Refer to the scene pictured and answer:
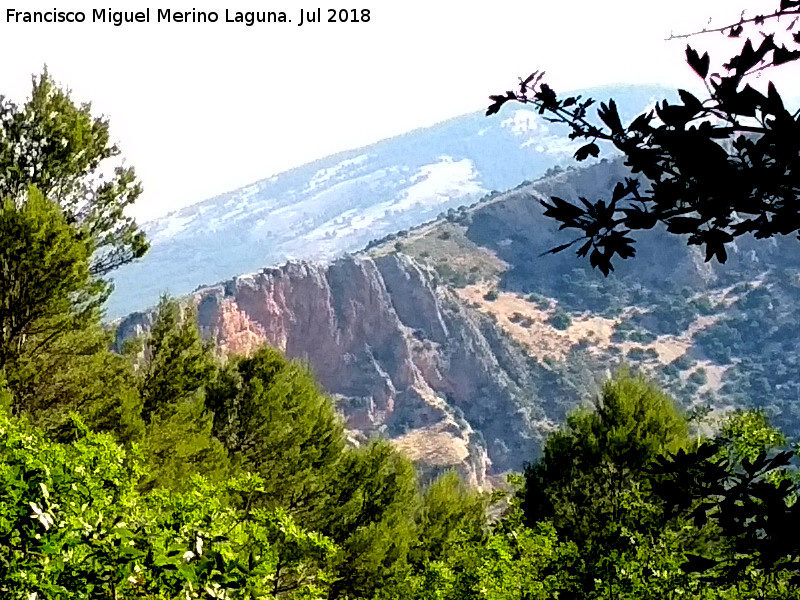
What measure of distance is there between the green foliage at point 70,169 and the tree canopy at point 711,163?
935 cm

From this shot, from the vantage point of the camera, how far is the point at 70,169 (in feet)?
33.5

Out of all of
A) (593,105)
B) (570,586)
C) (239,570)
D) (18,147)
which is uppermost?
(18,147)

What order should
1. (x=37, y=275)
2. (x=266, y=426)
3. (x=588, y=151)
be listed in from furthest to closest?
(x=266, y=426) → (x=37, y=275) → (x=588, y=151)

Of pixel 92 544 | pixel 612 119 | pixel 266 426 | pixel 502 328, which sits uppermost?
pixel 612 119

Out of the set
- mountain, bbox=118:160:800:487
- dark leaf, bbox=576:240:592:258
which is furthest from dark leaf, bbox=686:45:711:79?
mountain, bbox=118:160:800:487

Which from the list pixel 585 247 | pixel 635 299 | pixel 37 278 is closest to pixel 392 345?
pixel 635 299

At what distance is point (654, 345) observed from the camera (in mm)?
76312

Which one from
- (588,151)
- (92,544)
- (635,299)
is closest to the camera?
(588,151)

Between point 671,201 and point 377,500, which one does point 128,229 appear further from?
point 671,201

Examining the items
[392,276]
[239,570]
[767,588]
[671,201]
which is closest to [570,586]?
[767,588]

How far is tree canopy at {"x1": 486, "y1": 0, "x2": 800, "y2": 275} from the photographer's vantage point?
1489mm

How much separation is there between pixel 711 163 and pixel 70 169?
10110 millimetres

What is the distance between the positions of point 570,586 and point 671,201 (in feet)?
17.6

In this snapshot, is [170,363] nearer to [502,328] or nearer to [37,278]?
[37,278]
